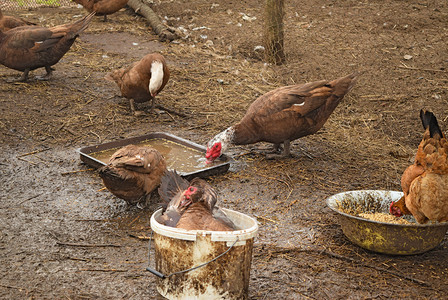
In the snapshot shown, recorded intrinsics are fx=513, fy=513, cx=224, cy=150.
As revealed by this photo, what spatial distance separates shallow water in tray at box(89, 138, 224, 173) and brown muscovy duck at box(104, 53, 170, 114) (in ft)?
2.97

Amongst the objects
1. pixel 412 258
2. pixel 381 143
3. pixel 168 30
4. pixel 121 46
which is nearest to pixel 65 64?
pixel 121 46

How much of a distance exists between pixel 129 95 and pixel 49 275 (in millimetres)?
3801

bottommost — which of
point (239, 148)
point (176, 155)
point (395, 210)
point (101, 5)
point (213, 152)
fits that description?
point (239, 148)

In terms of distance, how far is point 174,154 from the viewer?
229 inches

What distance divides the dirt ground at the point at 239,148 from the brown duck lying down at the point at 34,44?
41 cm

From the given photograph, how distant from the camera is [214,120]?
22.9 ft

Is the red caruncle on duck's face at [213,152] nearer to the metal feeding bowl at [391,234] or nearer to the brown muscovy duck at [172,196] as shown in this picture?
the brown muscovy duck at [172,196]

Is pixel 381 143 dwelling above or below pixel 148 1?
below

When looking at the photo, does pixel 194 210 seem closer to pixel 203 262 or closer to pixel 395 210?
pixel 203 262

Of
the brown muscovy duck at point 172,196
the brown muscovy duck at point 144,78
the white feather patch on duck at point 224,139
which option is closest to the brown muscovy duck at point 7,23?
the brown muscovy duck at point 144,78

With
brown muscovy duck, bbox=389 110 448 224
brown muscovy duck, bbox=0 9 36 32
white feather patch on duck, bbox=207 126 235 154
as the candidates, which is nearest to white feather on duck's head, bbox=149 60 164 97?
white feather patch on duck, bbox=207 126 235 154

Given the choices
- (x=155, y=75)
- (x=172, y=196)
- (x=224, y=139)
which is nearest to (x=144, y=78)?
(x=155, y=75)

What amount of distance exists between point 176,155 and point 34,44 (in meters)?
3.04

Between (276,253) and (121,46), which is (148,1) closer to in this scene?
(121,46)
